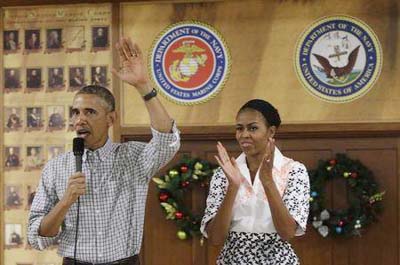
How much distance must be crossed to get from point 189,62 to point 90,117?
2.11 m

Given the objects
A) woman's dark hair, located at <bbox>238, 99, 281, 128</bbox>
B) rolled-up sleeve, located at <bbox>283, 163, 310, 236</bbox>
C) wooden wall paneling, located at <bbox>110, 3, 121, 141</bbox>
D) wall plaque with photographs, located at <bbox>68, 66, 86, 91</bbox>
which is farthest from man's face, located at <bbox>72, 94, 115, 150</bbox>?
wall plaque with photographs, located at <bbox>68, 66, 86, 91</bbox>

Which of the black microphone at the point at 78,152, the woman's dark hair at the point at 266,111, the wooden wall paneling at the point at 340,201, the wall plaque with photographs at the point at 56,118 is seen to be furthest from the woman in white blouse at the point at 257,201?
the wall plaque with photographs at the point at 56,118

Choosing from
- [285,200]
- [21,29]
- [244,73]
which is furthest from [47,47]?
[285,200]

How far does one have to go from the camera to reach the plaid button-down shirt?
224 cm

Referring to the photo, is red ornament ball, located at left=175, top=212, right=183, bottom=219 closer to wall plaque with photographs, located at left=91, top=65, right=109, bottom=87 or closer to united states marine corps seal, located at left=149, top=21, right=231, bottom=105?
united states marine corps seal, located at left=149, top=21, right=231, bottom=105

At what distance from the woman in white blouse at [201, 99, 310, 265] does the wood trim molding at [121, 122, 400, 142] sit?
1.63 metres

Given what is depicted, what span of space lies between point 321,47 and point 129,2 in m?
1.32

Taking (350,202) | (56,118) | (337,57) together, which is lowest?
(350,202)

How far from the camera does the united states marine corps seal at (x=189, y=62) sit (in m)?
4.23

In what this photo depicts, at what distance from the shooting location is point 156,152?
7.49 feet

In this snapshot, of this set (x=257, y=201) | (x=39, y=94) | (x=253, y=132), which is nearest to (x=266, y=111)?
(x=253, y=132)

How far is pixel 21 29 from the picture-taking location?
4379 mm

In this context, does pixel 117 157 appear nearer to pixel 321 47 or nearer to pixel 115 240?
pixel 115 240

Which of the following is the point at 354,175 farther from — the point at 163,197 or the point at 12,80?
the point at 12,80
